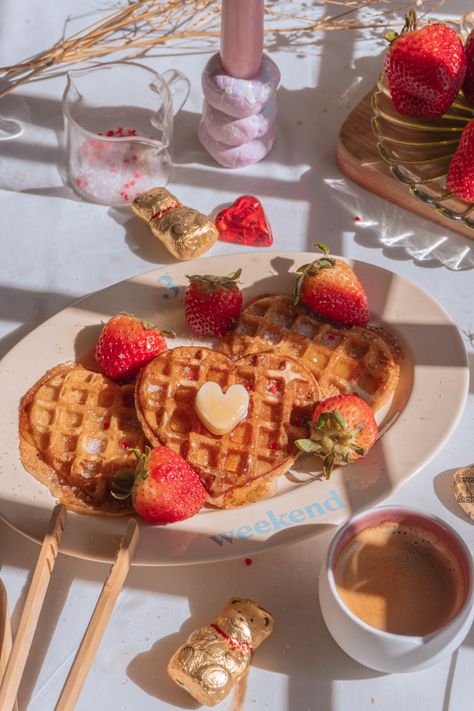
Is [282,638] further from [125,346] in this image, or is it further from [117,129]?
[117,129]

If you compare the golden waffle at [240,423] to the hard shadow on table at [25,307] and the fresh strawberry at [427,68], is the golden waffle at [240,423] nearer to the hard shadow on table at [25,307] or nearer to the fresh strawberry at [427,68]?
the hard shadow on table at [25,307]

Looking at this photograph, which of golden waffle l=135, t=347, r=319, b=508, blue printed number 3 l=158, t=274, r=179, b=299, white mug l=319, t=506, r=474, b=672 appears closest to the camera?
white mug l=319, t=506, r=474, b=672

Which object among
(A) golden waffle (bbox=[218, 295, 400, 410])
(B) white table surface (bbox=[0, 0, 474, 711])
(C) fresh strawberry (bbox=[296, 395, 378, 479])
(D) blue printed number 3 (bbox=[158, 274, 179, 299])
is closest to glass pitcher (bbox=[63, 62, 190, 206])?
(B) white table surface (bbox=[0, 0, 474, 711])

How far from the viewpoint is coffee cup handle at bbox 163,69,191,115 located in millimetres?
1866

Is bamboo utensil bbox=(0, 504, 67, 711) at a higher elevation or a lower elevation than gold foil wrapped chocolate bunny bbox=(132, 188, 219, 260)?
lower

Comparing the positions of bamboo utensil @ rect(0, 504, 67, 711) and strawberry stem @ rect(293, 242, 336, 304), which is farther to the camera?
strawberry stem @ rect(293, 242, 336, 304)

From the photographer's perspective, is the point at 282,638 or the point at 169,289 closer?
the point at 282,638

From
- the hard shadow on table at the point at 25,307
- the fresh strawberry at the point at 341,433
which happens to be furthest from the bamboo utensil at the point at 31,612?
the hard shadow on table at the point at 25,307

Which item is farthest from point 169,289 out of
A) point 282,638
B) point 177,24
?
point 177,24

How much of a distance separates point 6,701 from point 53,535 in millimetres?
213

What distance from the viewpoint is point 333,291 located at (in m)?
1.45

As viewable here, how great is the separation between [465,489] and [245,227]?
63 centimetres

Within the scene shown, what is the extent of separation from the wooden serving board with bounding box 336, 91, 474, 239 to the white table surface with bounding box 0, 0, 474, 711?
0.02 m

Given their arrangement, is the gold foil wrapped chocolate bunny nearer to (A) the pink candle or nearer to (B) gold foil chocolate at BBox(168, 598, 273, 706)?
(A) the pink candle
